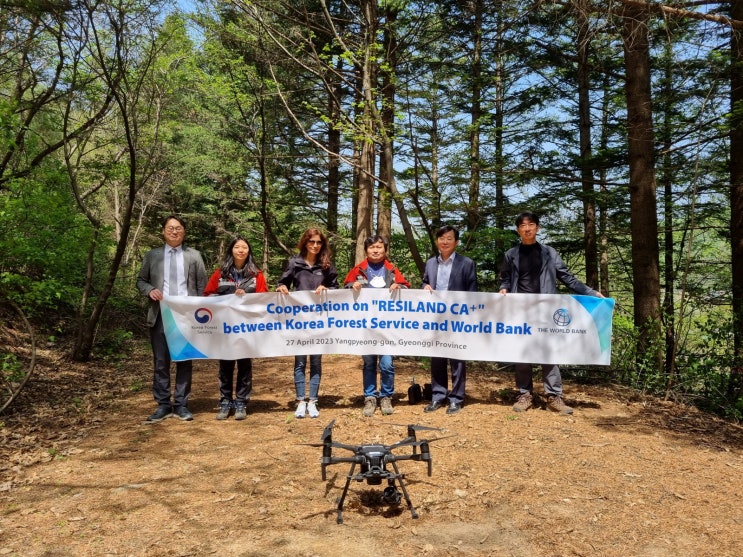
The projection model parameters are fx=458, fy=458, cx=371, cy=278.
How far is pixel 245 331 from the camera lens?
5809 millimetres

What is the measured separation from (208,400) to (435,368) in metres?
3.32

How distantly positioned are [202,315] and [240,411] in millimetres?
1273

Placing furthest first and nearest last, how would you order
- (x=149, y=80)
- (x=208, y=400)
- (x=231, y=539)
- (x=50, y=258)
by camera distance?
(x=149, y=80)
(x=50, y=258)
(x=208, y=400)
(x=231, y=539)

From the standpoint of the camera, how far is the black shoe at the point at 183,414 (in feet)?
17.9

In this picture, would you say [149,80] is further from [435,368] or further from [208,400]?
[435,368]

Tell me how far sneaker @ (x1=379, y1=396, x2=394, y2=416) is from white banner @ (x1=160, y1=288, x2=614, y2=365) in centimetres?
58

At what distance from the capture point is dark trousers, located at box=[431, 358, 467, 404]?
573cm

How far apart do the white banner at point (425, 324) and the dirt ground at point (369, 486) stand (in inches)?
31.0

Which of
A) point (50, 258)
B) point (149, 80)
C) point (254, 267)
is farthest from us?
point (149, 80)

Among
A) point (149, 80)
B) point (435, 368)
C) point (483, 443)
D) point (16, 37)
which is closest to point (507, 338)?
point (435, 368)

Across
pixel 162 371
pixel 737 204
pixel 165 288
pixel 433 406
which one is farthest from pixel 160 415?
pixel 737 204

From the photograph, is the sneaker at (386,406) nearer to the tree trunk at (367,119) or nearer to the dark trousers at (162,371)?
the dark trousers at (162,371)

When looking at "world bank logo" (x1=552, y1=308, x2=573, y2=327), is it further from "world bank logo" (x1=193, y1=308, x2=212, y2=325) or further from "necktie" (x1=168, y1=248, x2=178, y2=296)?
"necktie" (x1=168, y1=248, x2=178, y2=296)

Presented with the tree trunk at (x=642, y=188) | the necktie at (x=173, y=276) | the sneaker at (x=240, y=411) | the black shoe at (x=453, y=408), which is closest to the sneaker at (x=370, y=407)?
the black shoe at (x=453, y=408)
